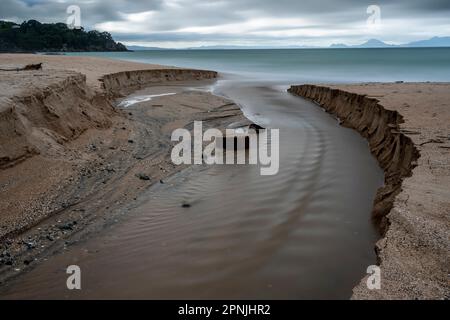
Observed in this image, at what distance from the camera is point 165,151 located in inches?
356

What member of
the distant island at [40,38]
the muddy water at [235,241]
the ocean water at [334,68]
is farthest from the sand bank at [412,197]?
the distant island at [40,38]

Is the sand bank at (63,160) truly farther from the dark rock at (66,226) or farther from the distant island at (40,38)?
the distant island at (40,38)

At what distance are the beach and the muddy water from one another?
369 mm

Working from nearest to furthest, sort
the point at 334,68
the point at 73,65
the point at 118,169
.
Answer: the point at 118,169 < the point at 73,65 < the point at 334,68

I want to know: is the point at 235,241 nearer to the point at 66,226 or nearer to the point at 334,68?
the point at 66,226

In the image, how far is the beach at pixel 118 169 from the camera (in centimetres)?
382

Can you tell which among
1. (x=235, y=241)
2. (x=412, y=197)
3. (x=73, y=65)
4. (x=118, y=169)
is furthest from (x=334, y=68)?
(x=235, y=241)

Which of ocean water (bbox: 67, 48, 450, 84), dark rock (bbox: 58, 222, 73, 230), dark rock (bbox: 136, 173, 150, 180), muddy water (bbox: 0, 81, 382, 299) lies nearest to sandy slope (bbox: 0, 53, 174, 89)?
dark rock (bbox: 136, 173, 150, 180)

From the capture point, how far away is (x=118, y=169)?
24.8ft

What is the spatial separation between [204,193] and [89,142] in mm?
3801

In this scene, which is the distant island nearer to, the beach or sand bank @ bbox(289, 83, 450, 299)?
the beach

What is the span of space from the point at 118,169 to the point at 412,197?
537cm
